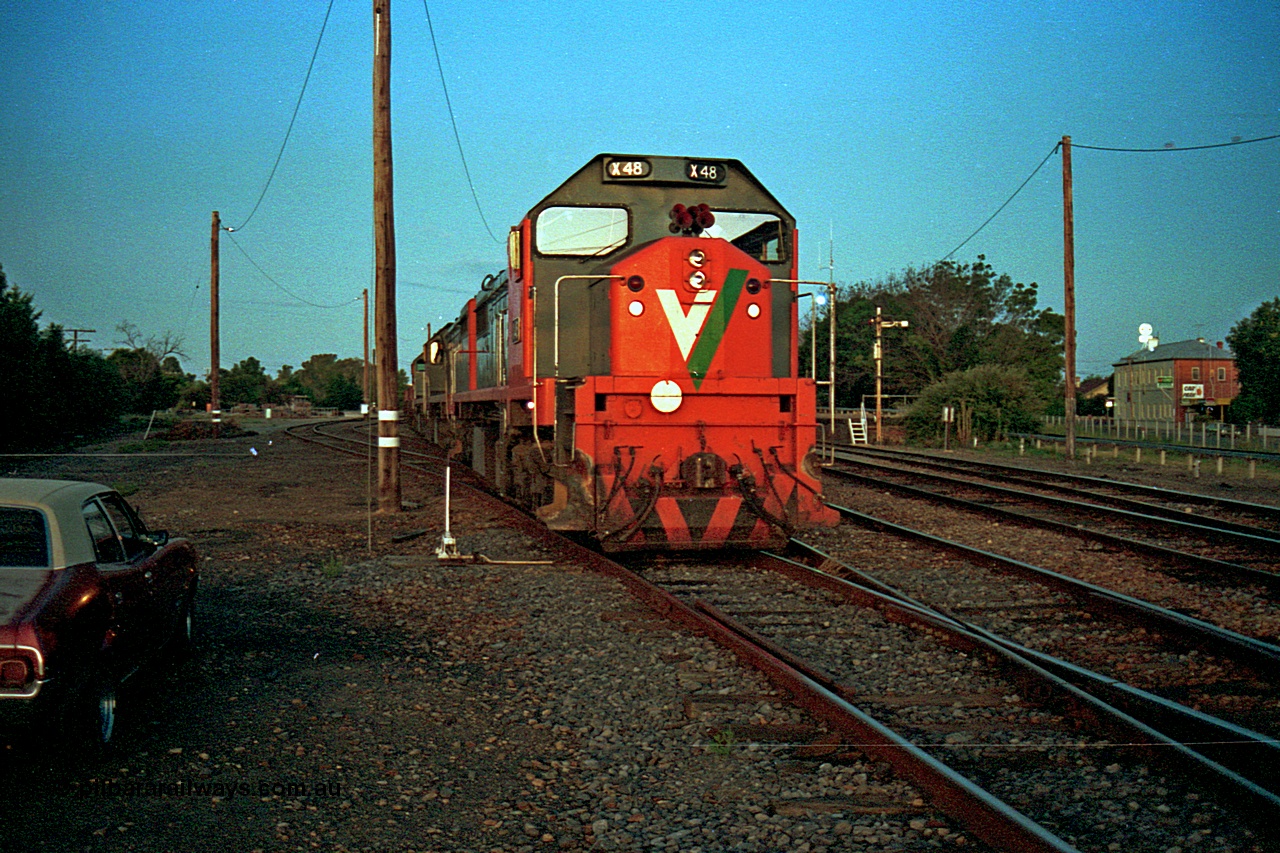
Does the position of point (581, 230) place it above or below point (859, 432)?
above

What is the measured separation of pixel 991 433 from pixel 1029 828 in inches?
1243

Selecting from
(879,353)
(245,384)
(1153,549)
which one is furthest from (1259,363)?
(245,384)

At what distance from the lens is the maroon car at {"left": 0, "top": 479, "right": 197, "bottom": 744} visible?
3.45 m

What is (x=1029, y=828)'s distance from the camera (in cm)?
288

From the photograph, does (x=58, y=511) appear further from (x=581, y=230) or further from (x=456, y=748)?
(x=581, y=230)

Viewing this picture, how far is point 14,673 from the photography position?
3.42 meters

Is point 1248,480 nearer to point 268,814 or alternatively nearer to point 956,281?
point 268,814

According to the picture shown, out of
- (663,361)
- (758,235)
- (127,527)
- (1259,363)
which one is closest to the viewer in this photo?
(127,527)

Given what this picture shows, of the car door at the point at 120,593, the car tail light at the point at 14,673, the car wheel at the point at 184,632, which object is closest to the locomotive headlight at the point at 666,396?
the car wheel at the point at 184,632

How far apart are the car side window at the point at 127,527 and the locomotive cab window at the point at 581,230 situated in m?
4.67

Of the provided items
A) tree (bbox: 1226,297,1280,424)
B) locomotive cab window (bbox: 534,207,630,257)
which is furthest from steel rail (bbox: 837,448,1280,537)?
tree (bbox: 1226,297,1280,424)

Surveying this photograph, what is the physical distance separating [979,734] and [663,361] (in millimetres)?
4815

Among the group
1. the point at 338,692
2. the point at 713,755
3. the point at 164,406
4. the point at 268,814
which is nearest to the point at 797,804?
the point at 713,755

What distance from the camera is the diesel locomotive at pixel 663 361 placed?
7.98 meters
